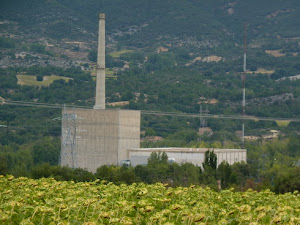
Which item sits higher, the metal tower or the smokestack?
the smokestack

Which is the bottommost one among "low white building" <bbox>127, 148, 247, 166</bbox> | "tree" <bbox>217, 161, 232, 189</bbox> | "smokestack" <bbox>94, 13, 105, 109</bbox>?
"tree" <bbox>217, 161, 232, 189</bbox>

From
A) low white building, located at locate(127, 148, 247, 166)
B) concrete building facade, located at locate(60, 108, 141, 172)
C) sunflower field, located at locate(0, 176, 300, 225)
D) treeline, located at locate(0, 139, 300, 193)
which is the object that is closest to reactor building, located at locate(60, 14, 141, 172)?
concrete building facade, located at locate(60, 108, 141, 172)

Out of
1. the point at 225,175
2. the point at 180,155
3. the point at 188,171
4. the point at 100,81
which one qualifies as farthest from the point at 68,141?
the point at 225,175

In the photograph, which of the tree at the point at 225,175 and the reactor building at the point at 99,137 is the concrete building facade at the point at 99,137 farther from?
the tree at the point at 225,175

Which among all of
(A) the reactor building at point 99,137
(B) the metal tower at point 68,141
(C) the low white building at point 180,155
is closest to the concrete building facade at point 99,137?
(A) the reactor building at point 99,137

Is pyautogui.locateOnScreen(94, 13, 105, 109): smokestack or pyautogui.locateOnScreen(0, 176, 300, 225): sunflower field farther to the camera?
pyautogui.locateOnScreen(94, 13, 105, 109): smokestack

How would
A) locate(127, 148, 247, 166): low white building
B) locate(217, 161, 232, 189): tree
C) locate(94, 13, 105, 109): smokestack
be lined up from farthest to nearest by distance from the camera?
locate(94, 13, 105, 109): smokestack
locate(127, 148, 247, 166): low white building
locate(217, 161, 232, 189): tree

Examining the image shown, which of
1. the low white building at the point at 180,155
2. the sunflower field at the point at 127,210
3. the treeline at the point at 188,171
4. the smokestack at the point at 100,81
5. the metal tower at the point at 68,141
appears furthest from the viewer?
the smokestack at the point at 100,81

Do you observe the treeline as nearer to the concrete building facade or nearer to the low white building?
the low white building

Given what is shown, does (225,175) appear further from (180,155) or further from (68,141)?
(180,155)

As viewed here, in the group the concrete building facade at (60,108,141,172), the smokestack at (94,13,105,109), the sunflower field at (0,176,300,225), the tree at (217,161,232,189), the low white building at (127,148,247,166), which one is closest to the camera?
the sunflower field at (0,176,300,225)

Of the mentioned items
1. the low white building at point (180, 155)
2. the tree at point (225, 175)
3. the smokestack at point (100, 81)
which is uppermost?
the smokestack at point (100, 81)

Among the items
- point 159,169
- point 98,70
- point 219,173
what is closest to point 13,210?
point 219,173

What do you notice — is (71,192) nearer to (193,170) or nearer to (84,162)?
(193,170)
